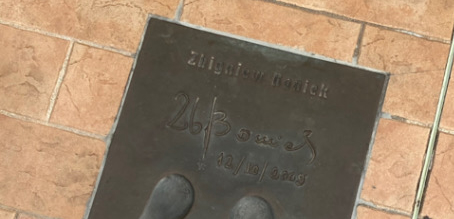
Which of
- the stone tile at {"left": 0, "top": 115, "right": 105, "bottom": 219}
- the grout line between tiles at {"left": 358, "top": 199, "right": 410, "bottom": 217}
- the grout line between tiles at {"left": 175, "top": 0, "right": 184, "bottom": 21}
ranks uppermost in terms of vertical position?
the grout line between tiles at {"left": 175, "top": 0, "right": 184, "bottom": 21}

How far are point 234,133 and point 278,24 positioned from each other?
18.2 inches

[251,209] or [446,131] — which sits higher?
[446,131]

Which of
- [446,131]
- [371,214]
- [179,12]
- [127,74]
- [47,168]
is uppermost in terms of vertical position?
[179,12]

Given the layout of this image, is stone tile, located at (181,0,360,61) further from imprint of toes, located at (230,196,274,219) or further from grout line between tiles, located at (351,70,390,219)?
imprint of toes, located at (230,196,274,219)

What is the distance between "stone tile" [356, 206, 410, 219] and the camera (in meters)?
1.84

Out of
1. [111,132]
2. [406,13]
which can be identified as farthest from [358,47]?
[111,132]

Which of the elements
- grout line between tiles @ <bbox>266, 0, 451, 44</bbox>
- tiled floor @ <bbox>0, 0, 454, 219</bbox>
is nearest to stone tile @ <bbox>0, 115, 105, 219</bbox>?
tiled floor @ <bbox>0, 0, 454, 219</bbox>

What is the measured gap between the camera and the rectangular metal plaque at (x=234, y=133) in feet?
6.01

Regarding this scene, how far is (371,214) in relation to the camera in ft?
6.04

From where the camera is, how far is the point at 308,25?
191 cm

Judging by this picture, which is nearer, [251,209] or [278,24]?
[251,209]

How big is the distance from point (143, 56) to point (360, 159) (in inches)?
36.4

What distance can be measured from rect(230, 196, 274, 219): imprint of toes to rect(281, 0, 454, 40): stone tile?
79 cm
